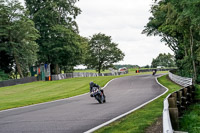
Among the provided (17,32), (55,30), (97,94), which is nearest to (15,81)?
(17,32)

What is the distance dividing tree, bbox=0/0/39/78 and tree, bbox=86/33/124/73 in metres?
39.5

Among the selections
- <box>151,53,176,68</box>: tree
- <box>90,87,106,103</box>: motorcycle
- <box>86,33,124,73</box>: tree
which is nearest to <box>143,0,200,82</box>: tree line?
<box>90,87,106,103</box>: motorcycle

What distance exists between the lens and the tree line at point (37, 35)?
47.6 metres

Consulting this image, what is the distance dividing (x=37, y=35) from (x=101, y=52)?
3988 centimetres

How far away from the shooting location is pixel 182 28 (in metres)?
33.0

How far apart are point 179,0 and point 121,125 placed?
518 inches

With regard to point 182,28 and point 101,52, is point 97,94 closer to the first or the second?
point 182,28

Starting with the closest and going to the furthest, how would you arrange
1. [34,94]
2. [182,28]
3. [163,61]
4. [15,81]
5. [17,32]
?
1. [34,94]
2. [182,28]
3. [15,81]
4. [17,32]
5. [163,61]

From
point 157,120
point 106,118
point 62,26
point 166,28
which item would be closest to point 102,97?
point 106,118

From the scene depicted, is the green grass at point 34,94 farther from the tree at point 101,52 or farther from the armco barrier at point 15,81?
the tree at point 101,52

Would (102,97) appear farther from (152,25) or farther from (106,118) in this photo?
(152,25)

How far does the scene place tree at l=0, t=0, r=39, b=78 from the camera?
1850 inches

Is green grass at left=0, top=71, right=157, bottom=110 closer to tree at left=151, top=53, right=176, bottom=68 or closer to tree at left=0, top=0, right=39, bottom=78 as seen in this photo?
tree at left=0, top=0, right=39, bottom=78

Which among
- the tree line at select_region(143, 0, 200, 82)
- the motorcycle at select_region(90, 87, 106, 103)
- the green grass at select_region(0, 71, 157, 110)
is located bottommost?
the green grass at select_region(0, 71, 157, 110)
